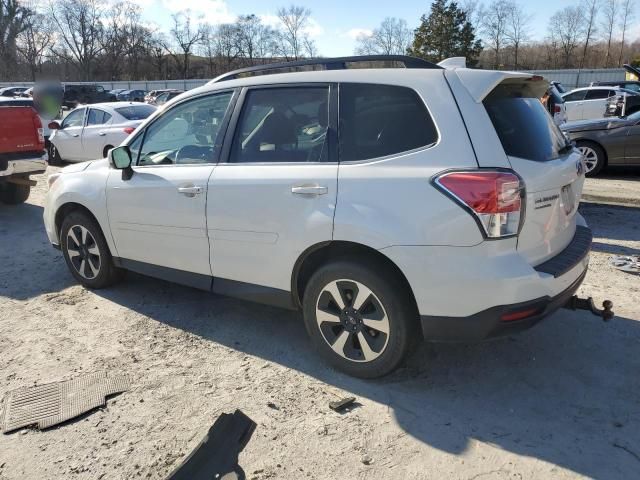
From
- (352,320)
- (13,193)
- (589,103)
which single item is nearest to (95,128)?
(13,193)

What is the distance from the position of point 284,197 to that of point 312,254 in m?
0.40

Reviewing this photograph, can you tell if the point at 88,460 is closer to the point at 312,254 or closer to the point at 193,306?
the point at 312,254

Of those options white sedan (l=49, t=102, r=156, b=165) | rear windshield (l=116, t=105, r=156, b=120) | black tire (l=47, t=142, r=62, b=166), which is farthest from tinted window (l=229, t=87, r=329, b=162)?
black tire (l=47, t=142, r=62, b=166)

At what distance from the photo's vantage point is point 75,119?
41.8 feet

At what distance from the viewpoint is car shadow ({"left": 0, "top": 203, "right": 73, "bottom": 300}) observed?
17.0 ft

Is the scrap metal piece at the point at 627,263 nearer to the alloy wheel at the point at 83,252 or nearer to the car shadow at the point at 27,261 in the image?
the alloy wheel at the point at 83,252

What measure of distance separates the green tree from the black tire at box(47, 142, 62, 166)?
46.8 meters

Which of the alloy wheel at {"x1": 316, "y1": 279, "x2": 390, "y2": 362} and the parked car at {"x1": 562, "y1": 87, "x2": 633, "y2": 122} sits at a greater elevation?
the parked car at {"x1": 562, "y1": 87, "x2": 633, "y2": 122}

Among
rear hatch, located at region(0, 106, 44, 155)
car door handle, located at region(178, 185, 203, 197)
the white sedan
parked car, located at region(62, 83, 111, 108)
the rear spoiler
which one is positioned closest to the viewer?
the rear spoiler

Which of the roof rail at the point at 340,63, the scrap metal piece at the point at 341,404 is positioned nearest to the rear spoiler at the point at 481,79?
the roof rail at the point at 340,63

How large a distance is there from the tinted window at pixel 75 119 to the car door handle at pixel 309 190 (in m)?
11.0

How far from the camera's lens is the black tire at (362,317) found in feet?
10.0

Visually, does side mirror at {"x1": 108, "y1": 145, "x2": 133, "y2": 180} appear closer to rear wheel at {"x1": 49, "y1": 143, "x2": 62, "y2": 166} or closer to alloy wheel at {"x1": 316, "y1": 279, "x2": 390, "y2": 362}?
alloy wheel at {"x1": 316, "y1": 279, "x2": 390, "y2": 362}

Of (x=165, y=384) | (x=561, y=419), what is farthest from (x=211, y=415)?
(x=561, y=419)
